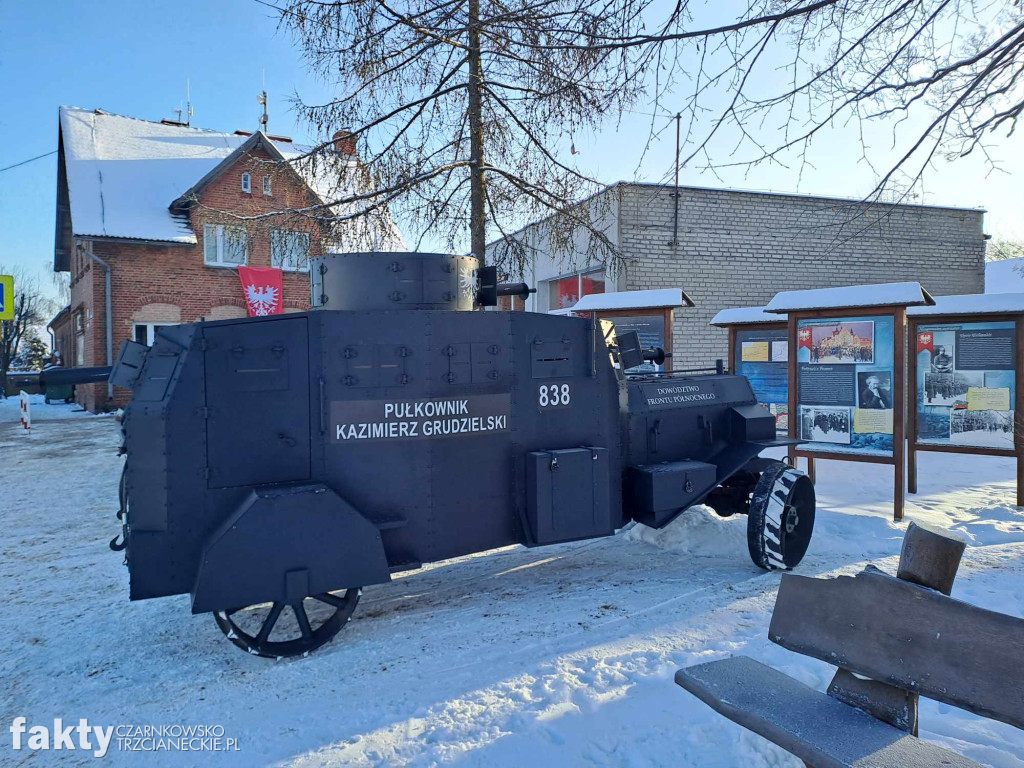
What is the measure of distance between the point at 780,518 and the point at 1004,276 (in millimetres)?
34122

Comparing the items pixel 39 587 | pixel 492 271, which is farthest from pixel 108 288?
pixel 492 271

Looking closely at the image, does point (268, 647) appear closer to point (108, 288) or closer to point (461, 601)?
point (461, 601)

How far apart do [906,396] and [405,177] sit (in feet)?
23.9

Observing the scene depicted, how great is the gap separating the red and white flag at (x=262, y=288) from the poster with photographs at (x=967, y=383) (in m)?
15.6

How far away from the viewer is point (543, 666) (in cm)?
401

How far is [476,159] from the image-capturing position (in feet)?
30.8

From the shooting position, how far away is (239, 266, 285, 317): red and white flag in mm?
18766

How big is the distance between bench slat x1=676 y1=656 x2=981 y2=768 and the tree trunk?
7477 millimetres

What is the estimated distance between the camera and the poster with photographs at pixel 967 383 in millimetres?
7895

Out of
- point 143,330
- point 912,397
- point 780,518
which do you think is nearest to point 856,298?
point 912,397

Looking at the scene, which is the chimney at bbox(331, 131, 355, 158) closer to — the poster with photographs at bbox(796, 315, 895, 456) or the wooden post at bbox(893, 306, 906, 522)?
the poster with photographs at bbox(796, 315, 895, 456)

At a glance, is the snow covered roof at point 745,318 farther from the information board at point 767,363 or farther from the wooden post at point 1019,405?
the wooden post at point 1019,405

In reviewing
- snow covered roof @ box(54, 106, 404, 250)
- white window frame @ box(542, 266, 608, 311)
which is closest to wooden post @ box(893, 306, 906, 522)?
white window frame @ box(542, 266, 608, 311)

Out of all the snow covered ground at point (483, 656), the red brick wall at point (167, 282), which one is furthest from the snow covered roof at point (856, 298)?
the red brick wall at point (167, 282)
